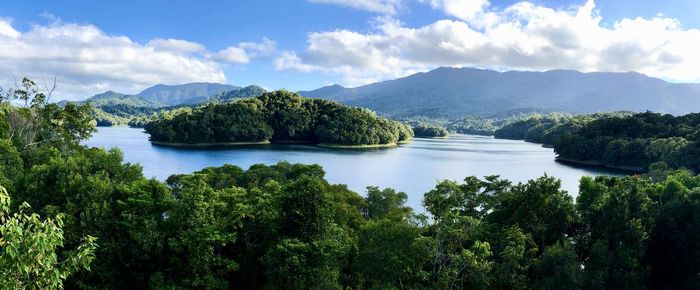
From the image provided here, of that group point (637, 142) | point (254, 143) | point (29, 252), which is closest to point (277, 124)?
point (254, 143)

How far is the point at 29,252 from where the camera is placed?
6281 millimetres

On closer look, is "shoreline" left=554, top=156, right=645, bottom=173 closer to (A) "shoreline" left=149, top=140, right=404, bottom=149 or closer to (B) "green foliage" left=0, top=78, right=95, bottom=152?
(A) "shoreline" left=149, top=140, right=404, bottom=149

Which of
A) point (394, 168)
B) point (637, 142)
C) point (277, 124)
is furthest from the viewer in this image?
point (277, 124)

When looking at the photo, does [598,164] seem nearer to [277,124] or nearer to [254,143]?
[254,143]

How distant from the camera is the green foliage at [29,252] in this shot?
603cm

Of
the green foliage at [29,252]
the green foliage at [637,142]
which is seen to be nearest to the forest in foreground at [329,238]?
the green foliage at [29,252]

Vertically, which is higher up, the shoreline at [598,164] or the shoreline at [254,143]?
the shoreline at [254,143]

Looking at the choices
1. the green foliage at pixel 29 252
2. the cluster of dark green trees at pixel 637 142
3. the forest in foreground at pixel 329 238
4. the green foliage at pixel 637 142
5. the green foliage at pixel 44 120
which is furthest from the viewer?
the green foliage at pixel 637 142

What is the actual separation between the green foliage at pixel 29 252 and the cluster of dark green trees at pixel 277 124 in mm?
116713

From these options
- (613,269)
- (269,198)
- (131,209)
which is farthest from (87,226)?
(613,269)

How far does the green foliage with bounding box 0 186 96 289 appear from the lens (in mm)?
6031

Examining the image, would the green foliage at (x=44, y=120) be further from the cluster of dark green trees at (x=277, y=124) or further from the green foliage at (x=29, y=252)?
the cluster of dark green trees at (x=277, y=124)

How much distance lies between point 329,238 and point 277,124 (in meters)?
121

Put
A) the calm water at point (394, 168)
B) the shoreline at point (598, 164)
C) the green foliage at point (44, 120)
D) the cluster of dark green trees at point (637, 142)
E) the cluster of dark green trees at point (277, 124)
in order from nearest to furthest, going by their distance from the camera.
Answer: the green foliage at point (44, 120), the calm water at point (394, 168), the cluster of dark green trees at point (637, 142), the shoreline at point (598, 164), the cluster of dark green trees at point (277, 124)
